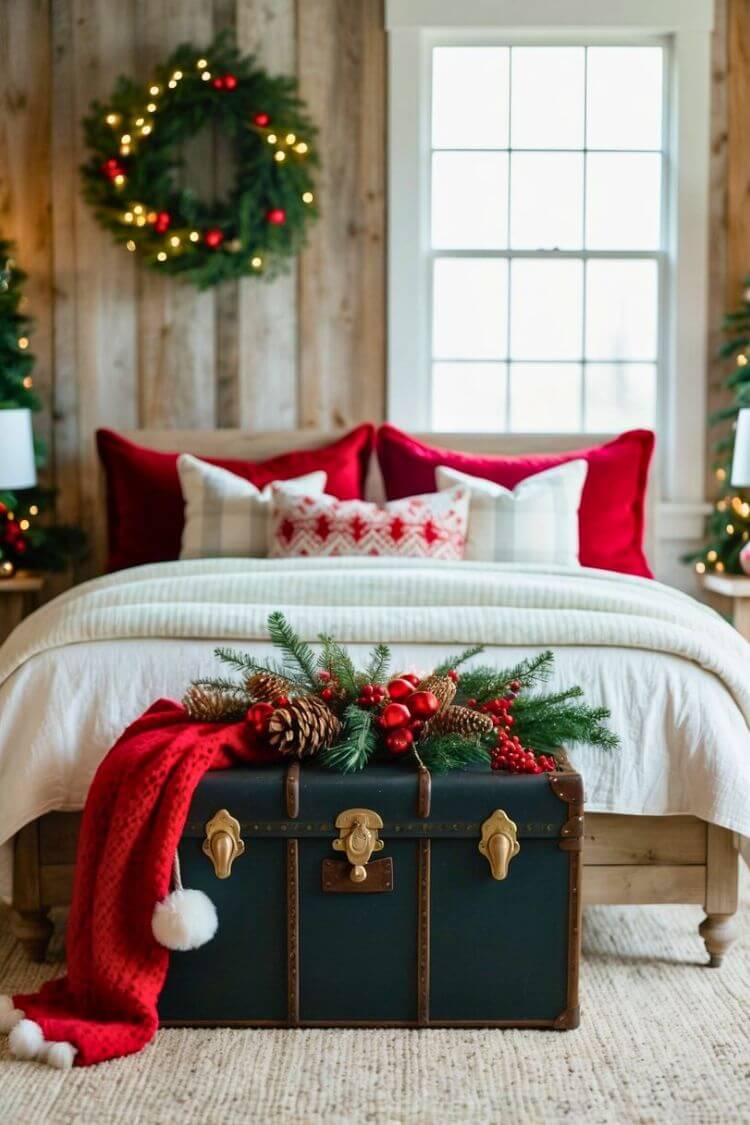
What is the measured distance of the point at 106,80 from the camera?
4.55 m

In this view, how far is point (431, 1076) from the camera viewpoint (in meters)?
2.20

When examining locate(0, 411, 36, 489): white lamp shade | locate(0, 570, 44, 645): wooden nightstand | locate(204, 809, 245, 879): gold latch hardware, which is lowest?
locate(204, 809, 245, 879): gold latch hardware

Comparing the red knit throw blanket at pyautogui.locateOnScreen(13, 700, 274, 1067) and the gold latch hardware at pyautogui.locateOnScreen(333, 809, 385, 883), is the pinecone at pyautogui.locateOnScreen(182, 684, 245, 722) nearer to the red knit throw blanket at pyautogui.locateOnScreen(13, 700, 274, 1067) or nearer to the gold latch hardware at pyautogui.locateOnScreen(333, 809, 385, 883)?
the red knit throw blanket at pyautogui.locateOnScreen(13, 700, 274, 1067)

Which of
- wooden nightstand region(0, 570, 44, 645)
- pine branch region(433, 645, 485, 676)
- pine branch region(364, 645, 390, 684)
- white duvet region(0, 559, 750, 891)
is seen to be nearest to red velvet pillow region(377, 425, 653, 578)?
white duvet region(0, 559, 750, 891)

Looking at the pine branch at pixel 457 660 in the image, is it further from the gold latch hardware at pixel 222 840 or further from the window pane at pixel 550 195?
the window pane at pixel 550 195

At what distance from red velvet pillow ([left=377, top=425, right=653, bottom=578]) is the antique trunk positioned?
179cm

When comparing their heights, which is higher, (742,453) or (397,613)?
(742,453)

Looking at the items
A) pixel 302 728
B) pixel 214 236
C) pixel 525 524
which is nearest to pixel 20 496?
pixel 214 236

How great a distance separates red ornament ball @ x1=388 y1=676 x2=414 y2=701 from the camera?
94.2 inches

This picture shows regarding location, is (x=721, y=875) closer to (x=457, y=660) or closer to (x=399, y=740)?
(x=457, y=660)

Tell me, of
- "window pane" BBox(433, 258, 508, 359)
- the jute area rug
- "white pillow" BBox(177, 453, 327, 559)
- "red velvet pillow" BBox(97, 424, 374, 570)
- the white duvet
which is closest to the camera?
the jute area rug

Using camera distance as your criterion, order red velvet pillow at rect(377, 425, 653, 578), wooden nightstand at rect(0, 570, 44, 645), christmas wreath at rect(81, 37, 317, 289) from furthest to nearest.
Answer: christmas wreath at rect(81, 37, 317, 289), wooden nightstand at rect(0, 570, 44, 645), red velvet pillow at rect(377, 425, 653, 578)

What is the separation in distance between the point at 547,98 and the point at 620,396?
1113mm

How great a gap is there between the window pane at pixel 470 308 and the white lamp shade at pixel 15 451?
1524 millimetres
